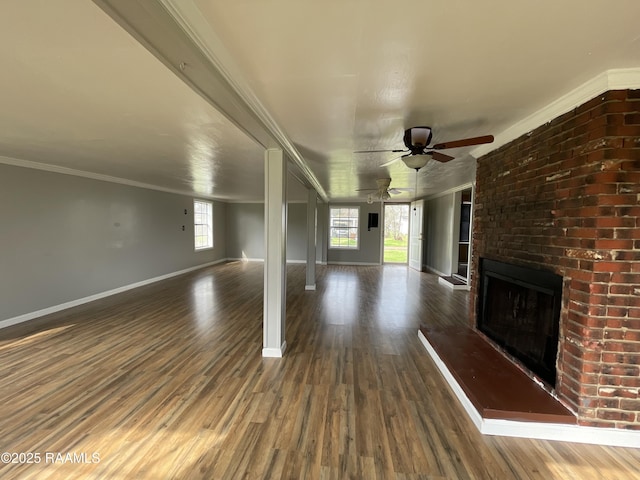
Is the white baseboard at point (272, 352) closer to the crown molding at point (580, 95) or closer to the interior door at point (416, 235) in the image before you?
the crown molding at point (580, 95)

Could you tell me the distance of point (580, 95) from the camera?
1768 mm

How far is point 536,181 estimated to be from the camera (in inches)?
88.8

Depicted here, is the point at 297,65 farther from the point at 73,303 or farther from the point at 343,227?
the point at 343,227

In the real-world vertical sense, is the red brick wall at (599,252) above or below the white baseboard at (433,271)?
above

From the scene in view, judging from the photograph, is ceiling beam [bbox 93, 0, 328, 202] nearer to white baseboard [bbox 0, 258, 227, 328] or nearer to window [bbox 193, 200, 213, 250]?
white baseboard [bbox 0, 258, 227, 328]

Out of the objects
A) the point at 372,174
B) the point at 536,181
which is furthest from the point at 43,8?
the point at 372,174

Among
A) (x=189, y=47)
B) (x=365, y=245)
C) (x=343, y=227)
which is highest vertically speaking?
(x=189, y=47)

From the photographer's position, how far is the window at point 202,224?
8.50 metres

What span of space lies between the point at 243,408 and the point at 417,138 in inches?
103

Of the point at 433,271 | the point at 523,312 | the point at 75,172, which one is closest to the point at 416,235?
the point at 433,271

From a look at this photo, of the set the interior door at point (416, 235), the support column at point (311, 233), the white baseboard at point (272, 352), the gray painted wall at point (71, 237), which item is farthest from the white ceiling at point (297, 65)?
the interior door at point (416, 235)

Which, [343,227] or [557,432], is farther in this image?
[343,227]

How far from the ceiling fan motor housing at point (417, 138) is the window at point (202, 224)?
7.44 metres

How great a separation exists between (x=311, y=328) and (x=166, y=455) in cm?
226
